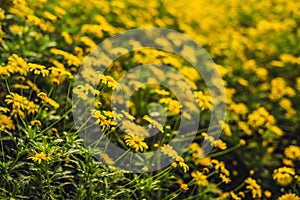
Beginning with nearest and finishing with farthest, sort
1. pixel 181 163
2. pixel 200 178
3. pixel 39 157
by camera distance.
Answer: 1. pixel 39 157
2. pixel 181 163
3. pixel 200 178

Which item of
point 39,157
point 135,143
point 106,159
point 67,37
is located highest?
point 67,37

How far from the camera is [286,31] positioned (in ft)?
14.9

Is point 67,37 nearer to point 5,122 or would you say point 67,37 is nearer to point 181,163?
point 5,122

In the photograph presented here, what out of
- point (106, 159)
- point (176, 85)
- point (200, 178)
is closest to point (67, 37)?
point (176, 85)

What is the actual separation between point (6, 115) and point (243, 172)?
1.52 meters

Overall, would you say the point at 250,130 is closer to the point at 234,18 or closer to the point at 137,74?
the point at 137,74

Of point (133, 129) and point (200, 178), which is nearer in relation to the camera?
point (133, 129)

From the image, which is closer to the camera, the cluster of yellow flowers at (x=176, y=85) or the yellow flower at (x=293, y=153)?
the cluster of yellow flowers at (x=176, y=85)

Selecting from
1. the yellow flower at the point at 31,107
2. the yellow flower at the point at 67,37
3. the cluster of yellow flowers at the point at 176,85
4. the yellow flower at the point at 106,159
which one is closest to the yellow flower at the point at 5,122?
the cluster of yellow flowers at the point at 176,85

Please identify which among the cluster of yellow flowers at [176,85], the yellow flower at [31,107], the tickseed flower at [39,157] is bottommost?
the tickseed flower at [39,157]

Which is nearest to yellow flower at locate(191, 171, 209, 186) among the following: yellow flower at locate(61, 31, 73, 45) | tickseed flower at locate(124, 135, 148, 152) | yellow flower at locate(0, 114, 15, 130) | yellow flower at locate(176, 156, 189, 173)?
yellow flower at locate(176, 156, 189, 173)

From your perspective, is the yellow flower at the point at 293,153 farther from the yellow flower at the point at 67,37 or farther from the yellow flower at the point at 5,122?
the yellow flower at the point at 5,122

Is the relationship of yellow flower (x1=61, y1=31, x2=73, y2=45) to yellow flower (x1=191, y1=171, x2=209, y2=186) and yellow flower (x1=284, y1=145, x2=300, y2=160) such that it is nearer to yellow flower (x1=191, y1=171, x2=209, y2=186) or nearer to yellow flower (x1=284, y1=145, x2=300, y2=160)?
yellow flower (x1=191, y1=171, x2=209, y2=186)

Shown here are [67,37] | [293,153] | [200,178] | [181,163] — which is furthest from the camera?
[293,153]
